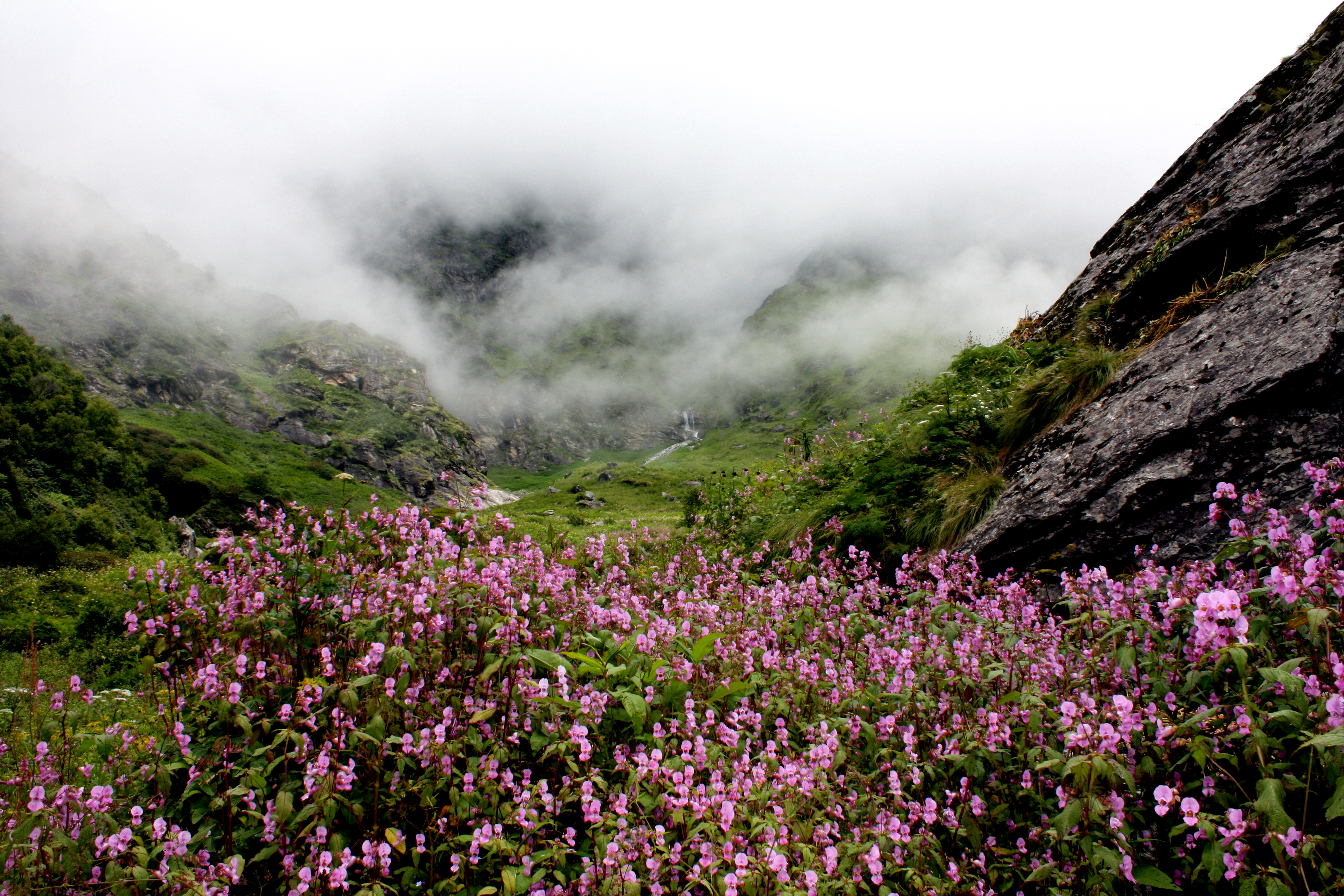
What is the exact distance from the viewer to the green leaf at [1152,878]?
2.40 m

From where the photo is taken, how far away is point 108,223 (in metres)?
148

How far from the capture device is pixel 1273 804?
6.81ft

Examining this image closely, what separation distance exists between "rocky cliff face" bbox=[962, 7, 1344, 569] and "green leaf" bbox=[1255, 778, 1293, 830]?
13.5ft

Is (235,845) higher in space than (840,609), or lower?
lower

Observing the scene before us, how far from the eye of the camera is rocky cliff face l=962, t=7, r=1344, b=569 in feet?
17.7

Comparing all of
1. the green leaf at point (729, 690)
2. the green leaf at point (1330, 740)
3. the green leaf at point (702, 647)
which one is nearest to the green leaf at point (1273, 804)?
the green leaf at point (1330, 740)

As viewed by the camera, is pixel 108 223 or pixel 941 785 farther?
pixel 108 223

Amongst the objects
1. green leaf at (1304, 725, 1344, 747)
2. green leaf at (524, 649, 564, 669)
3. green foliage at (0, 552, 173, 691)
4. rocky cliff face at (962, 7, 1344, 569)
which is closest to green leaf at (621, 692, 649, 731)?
green leaf at (524, 649, 564, 669)

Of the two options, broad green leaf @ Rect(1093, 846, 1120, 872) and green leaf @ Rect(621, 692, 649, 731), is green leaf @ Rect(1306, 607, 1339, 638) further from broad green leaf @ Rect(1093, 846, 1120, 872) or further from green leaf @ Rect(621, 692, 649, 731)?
green leaf @ Rect(621, 692, 649, 731)

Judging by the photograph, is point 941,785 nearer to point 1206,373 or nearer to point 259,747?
point 259,747

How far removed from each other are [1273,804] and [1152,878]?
68 centimetres

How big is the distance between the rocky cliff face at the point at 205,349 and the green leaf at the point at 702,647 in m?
84.3

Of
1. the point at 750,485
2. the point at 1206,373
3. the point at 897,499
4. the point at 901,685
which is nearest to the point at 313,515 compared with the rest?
the point at 901,685

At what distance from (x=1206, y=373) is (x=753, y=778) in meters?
6.89
